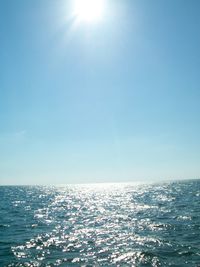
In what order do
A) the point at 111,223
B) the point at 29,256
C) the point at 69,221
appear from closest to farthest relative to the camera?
the point at 29,256 < the point at 111,223 < the point at 69,221

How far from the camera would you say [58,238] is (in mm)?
31391

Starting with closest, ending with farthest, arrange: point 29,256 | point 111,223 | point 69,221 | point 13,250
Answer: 1. point 29,256
2. point 13,250
3. point 111,223
4. point 69,221

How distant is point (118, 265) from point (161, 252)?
4.91 metres

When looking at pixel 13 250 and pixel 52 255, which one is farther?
pixel 13 250

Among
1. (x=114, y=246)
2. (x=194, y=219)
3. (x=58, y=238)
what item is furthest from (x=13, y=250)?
(x=194, y=219)

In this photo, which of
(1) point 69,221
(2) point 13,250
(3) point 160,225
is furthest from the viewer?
(1) point 69,221

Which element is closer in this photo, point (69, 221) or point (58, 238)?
point (58, 238)

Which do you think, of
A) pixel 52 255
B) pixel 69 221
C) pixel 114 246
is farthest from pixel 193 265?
pixel 69 221

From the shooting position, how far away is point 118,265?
73.6 ft

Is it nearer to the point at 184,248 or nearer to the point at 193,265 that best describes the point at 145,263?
the point at 193,265

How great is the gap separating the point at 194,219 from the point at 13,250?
24.5 meters

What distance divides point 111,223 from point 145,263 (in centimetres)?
1799

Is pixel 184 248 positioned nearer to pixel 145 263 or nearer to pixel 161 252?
pixel 161 252

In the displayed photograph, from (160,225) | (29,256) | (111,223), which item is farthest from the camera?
(111,223)
